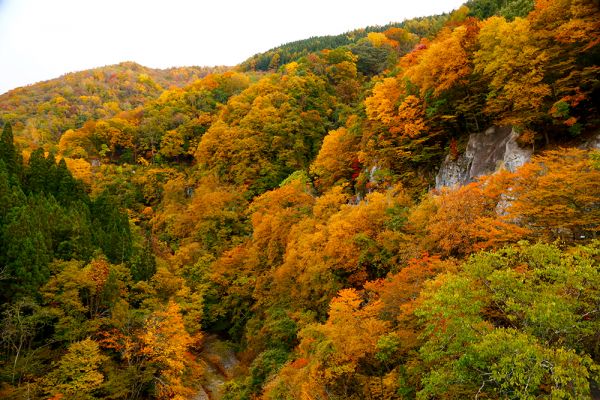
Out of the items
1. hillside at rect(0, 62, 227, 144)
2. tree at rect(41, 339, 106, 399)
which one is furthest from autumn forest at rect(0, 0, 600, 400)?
hillside at rect(0, 62, 227, 144)

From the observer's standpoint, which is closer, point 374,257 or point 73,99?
point 374,257

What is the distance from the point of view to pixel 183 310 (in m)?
32.3

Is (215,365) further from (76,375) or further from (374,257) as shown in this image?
(374,257)

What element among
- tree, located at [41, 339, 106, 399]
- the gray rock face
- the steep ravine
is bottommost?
the steep ravine

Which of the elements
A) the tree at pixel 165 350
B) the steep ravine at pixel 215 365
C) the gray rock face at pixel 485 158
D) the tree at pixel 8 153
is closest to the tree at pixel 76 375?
the tree at pixel 165 350

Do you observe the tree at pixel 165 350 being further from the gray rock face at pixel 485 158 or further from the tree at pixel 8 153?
the tree at pixel 8 153

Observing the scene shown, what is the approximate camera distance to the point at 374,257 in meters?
22.5

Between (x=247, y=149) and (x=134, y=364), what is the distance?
3246 centimetres

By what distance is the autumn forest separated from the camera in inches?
400

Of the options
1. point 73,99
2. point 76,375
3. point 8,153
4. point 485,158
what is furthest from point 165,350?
point 73,99

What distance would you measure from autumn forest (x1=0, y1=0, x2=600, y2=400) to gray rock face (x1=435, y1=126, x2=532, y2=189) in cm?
14

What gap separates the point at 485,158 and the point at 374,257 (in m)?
9.95

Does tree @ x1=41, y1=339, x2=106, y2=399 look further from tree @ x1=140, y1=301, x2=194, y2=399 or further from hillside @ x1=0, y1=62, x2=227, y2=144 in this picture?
hillside @ x1=0, y1=62, x2=227, y2=144

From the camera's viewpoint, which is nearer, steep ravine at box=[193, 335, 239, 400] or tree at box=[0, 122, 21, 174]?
steep ravine at box=[193, 335, 239, 400]
